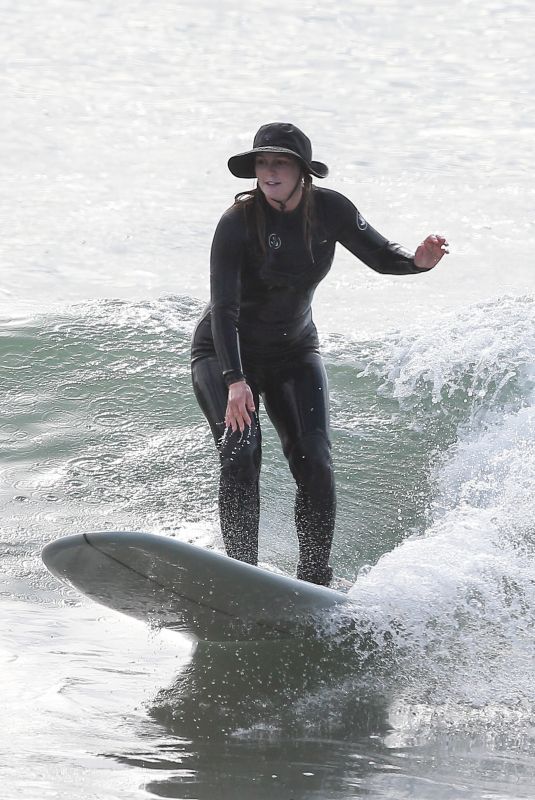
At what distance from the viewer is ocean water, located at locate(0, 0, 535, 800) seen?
4.02 meters

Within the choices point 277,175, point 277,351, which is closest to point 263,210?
point 277,175

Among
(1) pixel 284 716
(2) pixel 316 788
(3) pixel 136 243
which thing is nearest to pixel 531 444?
(1) pixel 284 716

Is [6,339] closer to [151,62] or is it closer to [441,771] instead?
[441,771]

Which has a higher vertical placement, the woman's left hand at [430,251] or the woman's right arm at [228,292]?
the woman's left hand at [430,251]

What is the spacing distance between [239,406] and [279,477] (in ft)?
7.29

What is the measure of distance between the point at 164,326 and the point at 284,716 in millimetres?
4990

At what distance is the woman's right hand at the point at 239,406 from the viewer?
4617 mm

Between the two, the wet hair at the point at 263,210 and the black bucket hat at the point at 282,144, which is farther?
the wet hair at the point at 263,210

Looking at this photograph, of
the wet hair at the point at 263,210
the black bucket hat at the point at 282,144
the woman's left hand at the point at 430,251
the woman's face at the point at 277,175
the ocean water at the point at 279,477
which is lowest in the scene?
the ocean water at the point at 279,477

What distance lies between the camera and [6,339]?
8.69 m

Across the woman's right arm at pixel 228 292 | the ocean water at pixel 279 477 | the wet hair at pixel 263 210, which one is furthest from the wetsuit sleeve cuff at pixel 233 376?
the ocean water at pixel 279 477

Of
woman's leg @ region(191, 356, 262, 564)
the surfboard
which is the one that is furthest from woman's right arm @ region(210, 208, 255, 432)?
the surfboard

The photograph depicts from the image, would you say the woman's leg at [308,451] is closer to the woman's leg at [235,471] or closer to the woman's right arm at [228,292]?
the woman's leg at [235,471]

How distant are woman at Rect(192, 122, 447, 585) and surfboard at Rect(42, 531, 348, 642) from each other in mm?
364
